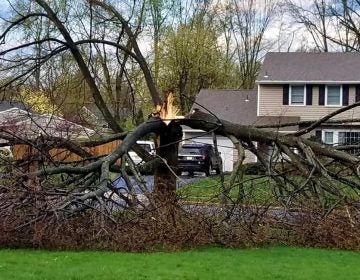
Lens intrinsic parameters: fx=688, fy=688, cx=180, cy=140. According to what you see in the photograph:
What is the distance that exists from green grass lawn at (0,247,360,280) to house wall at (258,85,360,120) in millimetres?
23199

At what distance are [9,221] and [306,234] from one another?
4.03 meters

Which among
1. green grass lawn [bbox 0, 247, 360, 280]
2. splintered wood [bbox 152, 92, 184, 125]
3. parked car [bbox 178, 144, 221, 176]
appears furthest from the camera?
parked car [bbox 178, 144, 221, 176]

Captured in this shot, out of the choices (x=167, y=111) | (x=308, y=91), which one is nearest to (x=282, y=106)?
(x=308, y=91)

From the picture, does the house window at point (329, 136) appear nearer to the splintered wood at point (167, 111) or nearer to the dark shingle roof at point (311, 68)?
the dark shingle roof at point (311, 68)

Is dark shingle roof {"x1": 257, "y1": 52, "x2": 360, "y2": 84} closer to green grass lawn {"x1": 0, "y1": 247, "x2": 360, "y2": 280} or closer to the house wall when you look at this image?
the house wall

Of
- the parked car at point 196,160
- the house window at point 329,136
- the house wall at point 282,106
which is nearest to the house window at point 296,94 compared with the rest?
the house wall at point 282,106

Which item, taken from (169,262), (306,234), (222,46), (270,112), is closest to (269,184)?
(306,234)

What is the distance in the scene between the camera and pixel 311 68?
3347 cm

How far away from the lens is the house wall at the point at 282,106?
105 feet

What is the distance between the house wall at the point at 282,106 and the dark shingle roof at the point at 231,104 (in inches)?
39.3

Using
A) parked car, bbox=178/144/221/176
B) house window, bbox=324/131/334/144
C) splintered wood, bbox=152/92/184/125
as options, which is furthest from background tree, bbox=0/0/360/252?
house window, bbox=324/131/334/144

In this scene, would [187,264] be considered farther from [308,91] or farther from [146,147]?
[308,91]

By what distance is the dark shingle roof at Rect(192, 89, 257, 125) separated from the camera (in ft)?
111

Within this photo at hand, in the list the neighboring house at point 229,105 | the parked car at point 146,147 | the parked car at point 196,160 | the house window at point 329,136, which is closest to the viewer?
the parked car at point 146,147
